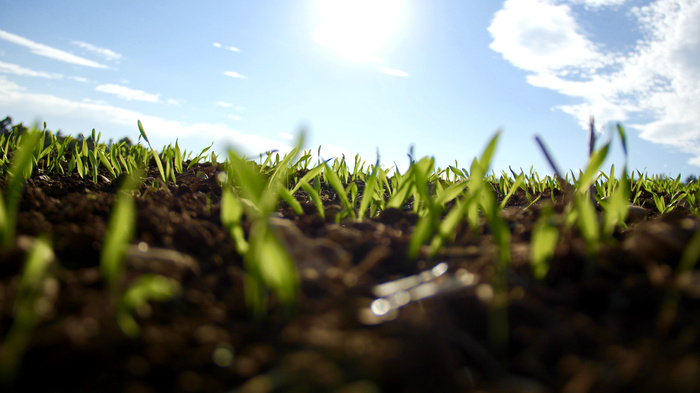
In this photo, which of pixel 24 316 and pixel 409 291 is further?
pixel 409 291

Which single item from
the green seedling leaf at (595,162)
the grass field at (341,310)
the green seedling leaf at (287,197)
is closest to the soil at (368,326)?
the grass field at (341,310)

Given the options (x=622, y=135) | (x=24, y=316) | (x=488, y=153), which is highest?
(x=622, y=135)

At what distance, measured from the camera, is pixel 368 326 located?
68cm

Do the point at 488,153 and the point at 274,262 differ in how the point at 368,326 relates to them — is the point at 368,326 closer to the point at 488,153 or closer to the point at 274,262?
the point at 274,262

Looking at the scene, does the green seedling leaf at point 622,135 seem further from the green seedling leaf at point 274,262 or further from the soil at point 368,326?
the green seedling leaf at point 274,262

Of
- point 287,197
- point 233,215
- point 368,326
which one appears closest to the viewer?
point 368,326

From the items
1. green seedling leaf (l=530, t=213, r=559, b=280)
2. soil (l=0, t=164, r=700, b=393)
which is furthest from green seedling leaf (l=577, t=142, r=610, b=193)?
green seedling leaf (l=530, t=213, r=559, b=280)

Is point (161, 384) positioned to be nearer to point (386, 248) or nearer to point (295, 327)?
point (295, 327)

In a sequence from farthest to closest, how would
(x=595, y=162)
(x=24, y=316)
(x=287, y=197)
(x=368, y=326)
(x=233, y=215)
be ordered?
(x=287, y=197) → (x=595, y=162) → (x=233, y=215) → (x=368, y=326) → (x=24, y=316)

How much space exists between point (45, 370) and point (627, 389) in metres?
0.79

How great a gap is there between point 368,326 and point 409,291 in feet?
0.36

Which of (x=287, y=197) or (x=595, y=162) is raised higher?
A: (x=595, y=162)

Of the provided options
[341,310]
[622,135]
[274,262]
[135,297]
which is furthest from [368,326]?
[622,135]

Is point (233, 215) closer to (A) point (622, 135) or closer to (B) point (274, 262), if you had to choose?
(B) point (274, 262)
